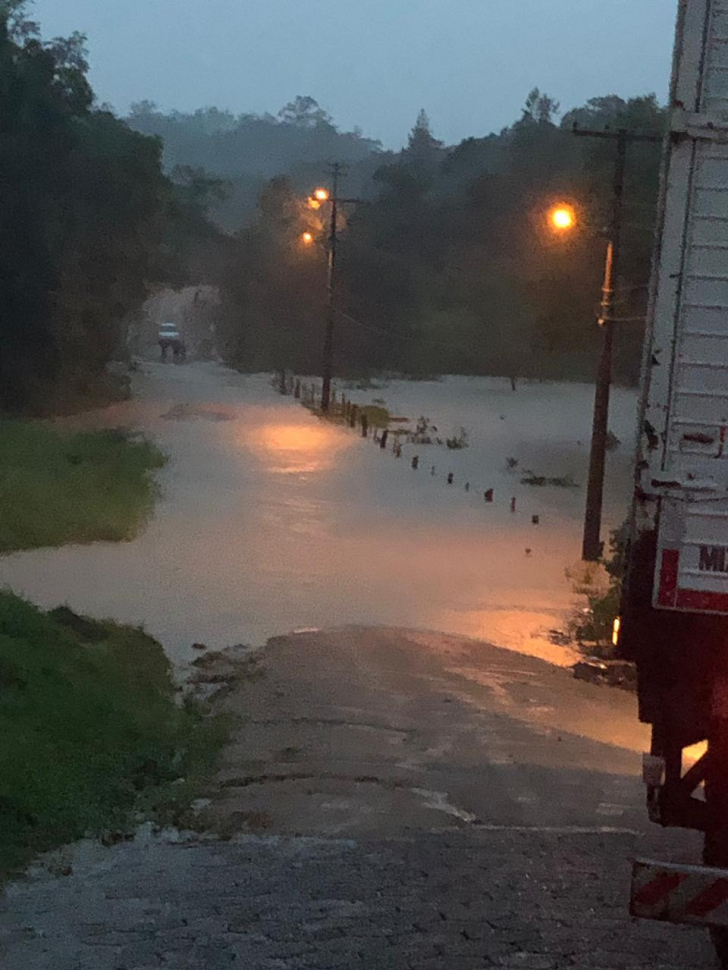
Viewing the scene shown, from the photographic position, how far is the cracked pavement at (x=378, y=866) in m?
4.48

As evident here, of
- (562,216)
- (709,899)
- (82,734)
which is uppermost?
(562,216)

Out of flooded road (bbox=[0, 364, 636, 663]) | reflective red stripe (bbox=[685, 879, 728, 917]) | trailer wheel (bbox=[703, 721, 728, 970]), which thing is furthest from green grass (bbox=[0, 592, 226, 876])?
reflective red stripe (bbox=[685, 879, 728, 917])

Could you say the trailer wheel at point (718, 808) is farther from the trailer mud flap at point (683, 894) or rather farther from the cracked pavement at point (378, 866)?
the trailer mud flap at point (683, 894)

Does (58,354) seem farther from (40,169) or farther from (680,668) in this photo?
(680,668)

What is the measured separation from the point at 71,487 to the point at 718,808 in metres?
16.8

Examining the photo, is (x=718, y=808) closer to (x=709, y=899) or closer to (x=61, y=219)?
(x=709, y=899)

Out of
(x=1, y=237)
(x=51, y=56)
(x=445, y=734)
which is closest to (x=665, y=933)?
(x=445, y=734)

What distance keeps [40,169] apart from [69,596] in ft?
78.4

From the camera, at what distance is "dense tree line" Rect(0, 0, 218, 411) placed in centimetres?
3362

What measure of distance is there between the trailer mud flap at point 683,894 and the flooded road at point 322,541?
8293 millimetres

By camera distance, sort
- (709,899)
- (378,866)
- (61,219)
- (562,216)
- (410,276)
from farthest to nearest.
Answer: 1. (410,276)
2. (61,219)
3. (562,216)
4. (378,866)
5. (709,899)

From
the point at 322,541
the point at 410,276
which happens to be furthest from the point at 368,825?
the point at 410,276

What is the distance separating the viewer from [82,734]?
7.76m

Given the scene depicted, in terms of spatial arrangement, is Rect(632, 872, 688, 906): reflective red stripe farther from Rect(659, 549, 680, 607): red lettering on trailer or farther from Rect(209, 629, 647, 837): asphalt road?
Rect(209, 629, 647, 837): asphalt road
